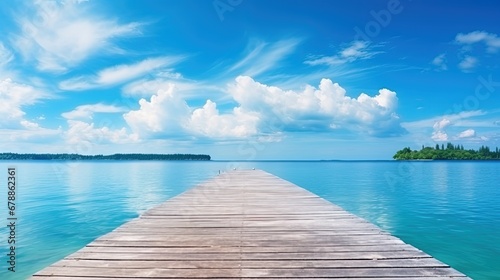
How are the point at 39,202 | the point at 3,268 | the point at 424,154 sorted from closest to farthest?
1. the point at 3,268
2. the point at 39,202
3. the point at 424,154

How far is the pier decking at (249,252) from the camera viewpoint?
3949 mm

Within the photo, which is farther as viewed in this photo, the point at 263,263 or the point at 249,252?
the point at 249,252

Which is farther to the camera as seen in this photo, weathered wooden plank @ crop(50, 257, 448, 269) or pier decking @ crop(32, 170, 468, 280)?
weathered wooden plank @ crop(50, 257, 448, 269)

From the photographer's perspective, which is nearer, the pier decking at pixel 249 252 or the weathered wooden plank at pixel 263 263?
the pier decking at pixel 249 252

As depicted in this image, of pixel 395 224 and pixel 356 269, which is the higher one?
pixel 356 269

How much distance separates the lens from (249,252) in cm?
477

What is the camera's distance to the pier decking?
155 inches

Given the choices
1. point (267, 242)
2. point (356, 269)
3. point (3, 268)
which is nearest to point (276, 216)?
point (267, 242)

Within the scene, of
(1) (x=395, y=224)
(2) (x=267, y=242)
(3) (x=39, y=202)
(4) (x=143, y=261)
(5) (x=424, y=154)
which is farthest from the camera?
(5) (x=424, y=154)

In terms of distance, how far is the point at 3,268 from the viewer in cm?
916

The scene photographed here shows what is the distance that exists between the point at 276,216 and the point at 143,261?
393 centimetres

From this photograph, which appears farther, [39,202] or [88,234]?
[39,202]

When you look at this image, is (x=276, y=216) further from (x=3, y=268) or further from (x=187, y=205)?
(x=3, y=268)

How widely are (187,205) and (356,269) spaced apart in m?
6.50
